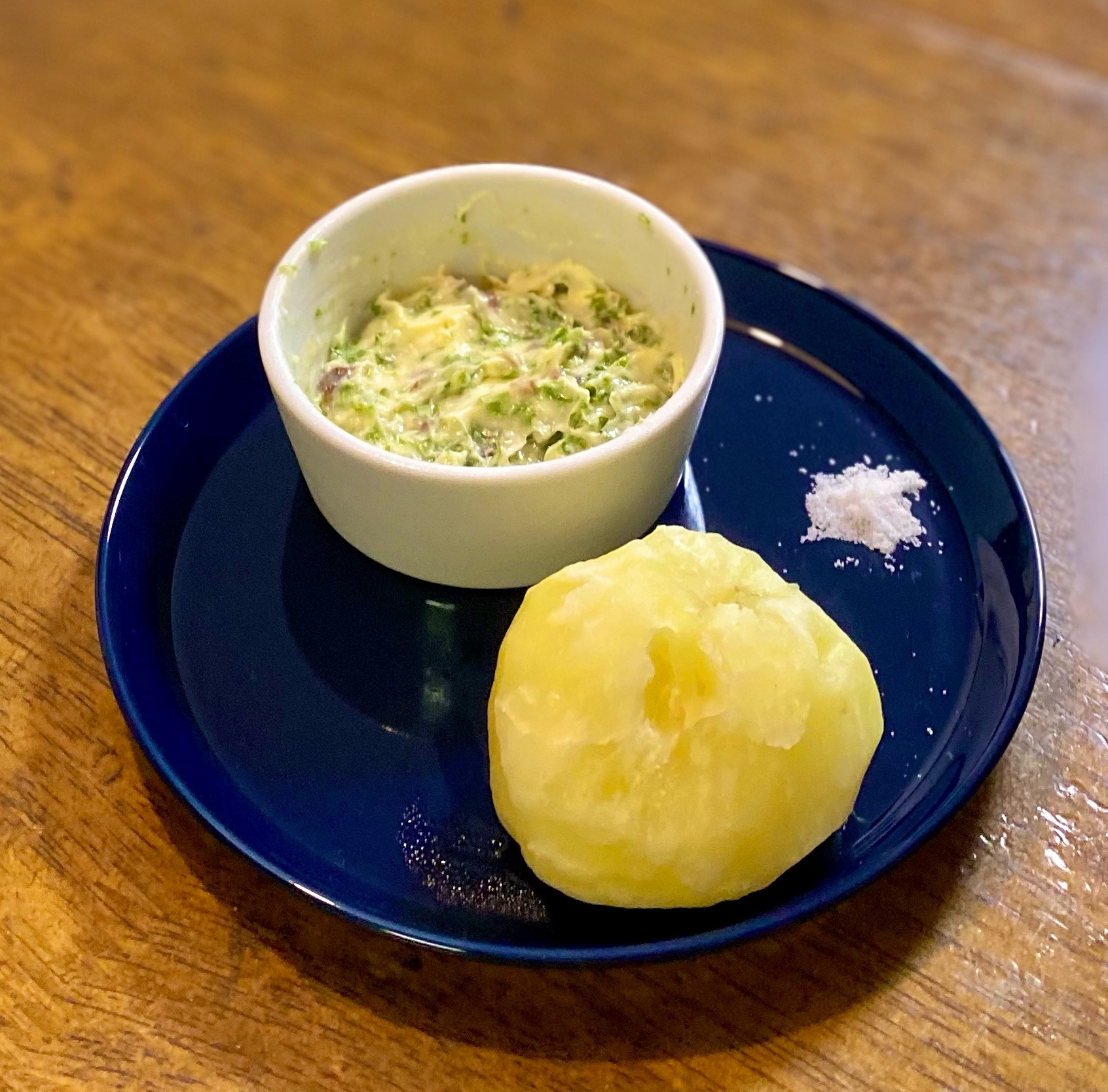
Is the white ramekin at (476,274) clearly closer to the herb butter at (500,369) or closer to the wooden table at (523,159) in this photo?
the herb butter at (500,369)

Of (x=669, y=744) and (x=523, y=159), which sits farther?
(x=523, y=159)

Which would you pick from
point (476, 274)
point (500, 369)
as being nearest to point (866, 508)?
point (500, 369)

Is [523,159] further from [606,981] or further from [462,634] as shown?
[606,981]

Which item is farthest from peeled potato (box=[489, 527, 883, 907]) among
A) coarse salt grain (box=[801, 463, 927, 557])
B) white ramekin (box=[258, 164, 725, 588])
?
coarse salt grain (box=[801, 463, 927, 557])

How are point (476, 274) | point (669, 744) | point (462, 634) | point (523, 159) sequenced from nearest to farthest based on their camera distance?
point (669, 744), point (462, 634), point (476, 274), point (523, 159)

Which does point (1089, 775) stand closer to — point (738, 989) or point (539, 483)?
point (738, 989)

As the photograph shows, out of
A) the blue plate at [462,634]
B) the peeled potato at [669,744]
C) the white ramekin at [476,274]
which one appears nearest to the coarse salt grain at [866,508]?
the blue plate at [462,634]
